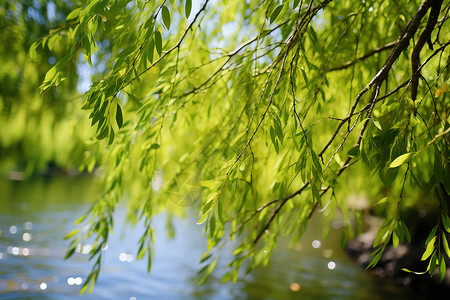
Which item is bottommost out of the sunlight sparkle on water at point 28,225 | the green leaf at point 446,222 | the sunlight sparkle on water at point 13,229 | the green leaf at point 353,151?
the green leaf at point 446,222

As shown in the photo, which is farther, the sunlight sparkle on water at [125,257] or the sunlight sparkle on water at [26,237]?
the sunlight sparkle on water at [26,237]

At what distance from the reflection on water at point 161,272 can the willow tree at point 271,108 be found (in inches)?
47.6

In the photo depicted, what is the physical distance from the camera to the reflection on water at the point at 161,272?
408 cm

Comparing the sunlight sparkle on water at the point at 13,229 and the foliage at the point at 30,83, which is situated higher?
the foliage at the point at 30,83

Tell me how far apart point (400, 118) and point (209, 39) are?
1407mm

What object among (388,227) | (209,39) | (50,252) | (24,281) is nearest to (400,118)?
(388,227)

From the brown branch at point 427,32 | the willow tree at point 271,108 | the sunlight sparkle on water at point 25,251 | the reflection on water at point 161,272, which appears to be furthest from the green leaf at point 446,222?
the sunlight sparkle on water at point 25,251

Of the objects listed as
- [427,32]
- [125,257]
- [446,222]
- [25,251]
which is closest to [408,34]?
[427,32]

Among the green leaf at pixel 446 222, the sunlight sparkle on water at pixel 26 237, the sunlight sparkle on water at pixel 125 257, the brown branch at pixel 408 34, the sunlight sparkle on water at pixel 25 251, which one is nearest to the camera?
the green leaf at pixel 446 222

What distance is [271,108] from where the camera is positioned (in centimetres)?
118

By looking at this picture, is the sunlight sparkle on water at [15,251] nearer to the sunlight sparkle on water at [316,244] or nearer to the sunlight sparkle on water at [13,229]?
the sunlight sparkle on water at [13,229]

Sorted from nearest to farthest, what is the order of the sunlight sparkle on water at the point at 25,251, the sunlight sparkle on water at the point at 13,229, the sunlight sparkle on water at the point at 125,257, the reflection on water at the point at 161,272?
the reflection on water at the point at 161,272
the sunlight sparkle on water at the point at 25,251
the sunlight sparkle on water at the point at 125,257
the sunlight sparkle on water at the point at 13,229

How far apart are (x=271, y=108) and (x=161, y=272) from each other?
4204 mm

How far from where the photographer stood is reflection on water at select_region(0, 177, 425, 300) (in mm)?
4078
